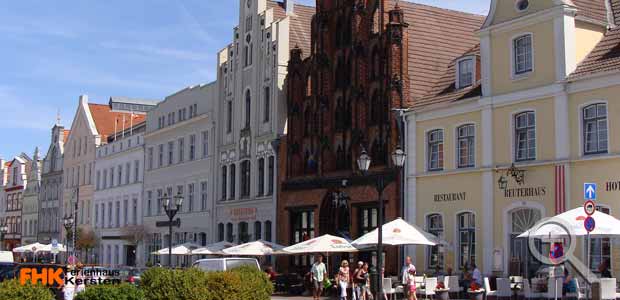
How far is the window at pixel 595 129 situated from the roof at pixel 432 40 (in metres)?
8.65

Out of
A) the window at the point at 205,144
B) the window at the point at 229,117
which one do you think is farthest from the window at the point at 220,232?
the window at the point at 229,117

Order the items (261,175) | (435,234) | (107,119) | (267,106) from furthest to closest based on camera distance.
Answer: (107,119) < (261,175) < (267,106) < (435,234)

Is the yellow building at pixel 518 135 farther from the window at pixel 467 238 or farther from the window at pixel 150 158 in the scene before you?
the window at pixel 150 158

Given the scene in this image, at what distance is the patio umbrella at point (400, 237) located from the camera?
3091 centimetres

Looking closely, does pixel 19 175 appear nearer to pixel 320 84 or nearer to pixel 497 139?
pixel 320 84

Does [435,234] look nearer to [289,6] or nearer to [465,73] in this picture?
[465,73]

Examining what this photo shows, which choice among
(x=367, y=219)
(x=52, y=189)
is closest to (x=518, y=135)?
(x=367, y=219)

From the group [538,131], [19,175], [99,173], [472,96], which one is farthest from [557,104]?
[19,175]

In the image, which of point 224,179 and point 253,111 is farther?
point 224,179

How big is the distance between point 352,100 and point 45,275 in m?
20.6

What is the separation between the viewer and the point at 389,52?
3812 cm

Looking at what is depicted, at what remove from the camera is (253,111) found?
49188 mm

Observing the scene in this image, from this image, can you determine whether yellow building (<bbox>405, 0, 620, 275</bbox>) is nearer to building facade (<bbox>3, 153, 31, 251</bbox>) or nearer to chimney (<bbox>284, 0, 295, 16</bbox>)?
chimney (<bbox>284, 0, 295, 16</bbox>)

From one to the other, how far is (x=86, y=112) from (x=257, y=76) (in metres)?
33.1
